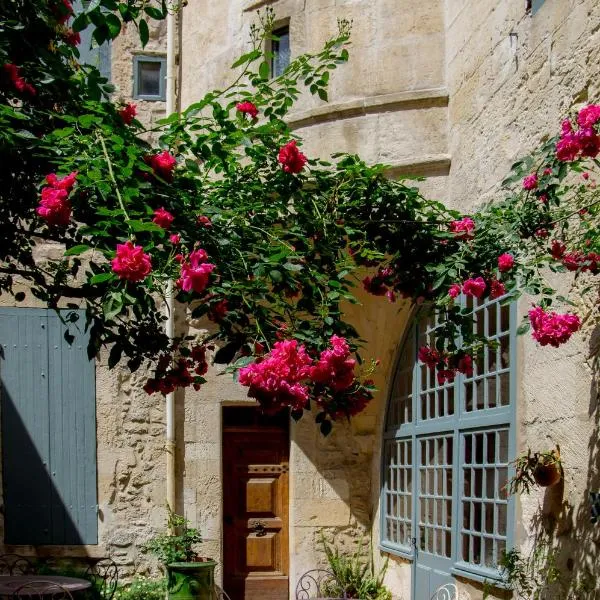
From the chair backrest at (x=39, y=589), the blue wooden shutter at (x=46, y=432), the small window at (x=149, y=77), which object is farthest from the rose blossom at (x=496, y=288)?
the small window at (x=149, y=77)

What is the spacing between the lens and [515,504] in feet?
20.4

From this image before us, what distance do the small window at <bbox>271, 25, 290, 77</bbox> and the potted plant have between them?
12.3 ft

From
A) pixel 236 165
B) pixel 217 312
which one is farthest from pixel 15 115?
pixel 236 165

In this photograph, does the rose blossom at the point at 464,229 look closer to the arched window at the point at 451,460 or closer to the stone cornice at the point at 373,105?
the arched window at the point at 451,460

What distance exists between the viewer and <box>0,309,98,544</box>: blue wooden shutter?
29.0 feet

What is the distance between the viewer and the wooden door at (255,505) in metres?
9.42

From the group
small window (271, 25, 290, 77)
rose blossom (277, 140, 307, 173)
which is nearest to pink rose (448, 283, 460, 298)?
rose blossom (277, 140, 307, 173)

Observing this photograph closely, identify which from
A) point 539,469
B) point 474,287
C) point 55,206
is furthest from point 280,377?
point 539,469

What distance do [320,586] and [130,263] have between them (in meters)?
6.28

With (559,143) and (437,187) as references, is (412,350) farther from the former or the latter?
(559,143)

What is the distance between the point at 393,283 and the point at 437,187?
8.03 feet

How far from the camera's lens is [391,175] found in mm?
7953

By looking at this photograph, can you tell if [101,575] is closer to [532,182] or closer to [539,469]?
[539,469]

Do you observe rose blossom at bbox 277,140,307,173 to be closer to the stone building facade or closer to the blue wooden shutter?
the stone building facade
